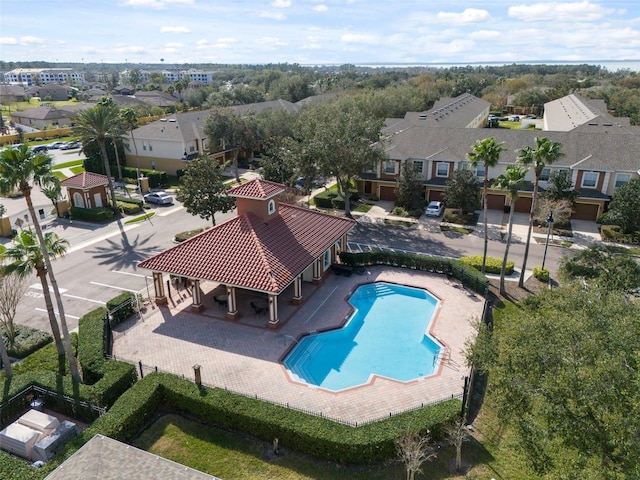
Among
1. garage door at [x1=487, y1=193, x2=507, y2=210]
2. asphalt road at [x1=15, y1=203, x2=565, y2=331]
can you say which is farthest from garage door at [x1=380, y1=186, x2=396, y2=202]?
garage door at [x1=487, y1=193, x2=507, y2=210]

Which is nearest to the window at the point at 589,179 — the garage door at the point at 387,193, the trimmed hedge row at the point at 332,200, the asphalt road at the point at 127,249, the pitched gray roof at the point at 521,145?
the pitched gray roof at the point at 521,145

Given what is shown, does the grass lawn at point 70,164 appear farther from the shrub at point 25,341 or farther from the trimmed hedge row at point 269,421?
the trimmed hedge row at point 269,421

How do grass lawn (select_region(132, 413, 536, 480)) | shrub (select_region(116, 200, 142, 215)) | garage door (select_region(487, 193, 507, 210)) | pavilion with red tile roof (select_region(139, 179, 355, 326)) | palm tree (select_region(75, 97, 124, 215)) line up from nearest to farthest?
grass lawn (select_region(132, 413, 536, 480)) < pavilion with red tile roof (select_region(139, 179, 355, 326)) < palm tree (select_region(75, 97, 124, 215)) < shrub (select_region(116, 200, 142, 215)) < garage door (select_region(487, 193, 507, 210))

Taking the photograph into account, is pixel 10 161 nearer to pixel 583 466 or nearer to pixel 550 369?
pixel 550 369

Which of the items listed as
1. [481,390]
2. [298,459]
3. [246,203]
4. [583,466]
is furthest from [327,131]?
[583,466]

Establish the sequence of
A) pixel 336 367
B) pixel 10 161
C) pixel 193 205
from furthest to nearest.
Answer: pixel 193 205, pixel 336 367, pixel 10 161

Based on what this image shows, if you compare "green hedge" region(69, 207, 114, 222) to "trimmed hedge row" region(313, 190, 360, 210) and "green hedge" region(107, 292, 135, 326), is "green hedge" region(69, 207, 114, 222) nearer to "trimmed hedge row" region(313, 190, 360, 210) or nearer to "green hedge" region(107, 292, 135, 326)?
"green hedge" region(107, 292, 135, 326)
